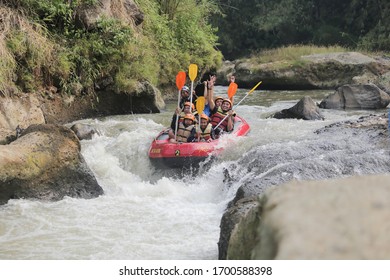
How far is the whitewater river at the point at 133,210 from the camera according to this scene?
162 inches

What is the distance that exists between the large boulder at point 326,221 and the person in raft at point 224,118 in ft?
17.2

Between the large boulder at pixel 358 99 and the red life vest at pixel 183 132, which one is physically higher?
the red life vest at pixel 183 132

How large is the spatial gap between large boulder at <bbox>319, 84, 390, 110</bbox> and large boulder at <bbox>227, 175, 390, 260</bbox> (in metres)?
9.30

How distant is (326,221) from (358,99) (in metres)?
9.84

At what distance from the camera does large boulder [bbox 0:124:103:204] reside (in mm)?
5211

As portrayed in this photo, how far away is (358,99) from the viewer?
1113cm

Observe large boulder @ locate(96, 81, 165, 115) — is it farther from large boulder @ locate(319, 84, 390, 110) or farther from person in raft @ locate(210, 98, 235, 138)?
large boulder @ locate(319, 84, 390, 110)

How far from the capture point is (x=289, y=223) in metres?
1.81

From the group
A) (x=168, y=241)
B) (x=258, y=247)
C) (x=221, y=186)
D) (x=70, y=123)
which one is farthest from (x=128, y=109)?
(x=258, y=247)

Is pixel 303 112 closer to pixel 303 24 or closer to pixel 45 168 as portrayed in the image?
pixel 45 168

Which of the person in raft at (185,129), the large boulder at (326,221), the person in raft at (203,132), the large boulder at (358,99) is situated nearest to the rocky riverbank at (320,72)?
the large boulder at (358,99)

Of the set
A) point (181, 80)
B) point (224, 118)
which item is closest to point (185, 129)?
point (224, 118)

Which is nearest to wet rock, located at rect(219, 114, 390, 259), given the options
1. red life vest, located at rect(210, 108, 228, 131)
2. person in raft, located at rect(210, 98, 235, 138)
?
person in raft, located at rect(210, 98, 235, 138)

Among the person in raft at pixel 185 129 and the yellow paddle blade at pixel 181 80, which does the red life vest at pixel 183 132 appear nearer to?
the person in raft at pixel 185 129
